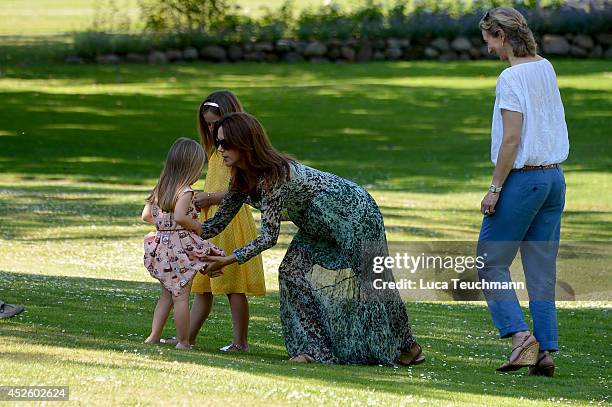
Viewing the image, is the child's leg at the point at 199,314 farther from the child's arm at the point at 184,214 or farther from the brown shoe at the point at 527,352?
the brown shoe at the point at 527,352

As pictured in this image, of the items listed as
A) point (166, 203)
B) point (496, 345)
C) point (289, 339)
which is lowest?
point (496, 345)

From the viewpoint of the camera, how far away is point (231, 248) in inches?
355

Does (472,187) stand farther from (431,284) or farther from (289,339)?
(289,339)

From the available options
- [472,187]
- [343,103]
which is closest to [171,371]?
[472,187]

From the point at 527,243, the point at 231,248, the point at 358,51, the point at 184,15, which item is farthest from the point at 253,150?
the point at 184,15

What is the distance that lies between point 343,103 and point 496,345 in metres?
26.3

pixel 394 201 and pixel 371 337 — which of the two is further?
pixel 394 201

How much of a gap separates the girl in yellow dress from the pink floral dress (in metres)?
0.42

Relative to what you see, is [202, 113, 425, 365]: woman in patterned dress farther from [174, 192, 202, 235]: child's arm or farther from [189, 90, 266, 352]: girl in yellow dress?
[189, 90, 266, 352]: girl in yellow dress

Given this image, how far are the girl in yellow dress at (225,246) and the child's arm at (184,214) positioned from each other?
42cm

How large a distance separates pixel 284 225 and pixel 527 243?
37.4 ft

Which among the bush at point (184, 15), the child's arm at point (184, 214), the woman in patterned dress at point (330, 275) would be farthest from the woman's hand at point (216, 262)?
the bush at point (184, 15)

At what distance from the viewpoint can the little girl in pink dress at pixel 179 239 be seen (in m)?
8.39

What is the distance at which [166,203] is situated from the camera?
8391 millimetres
